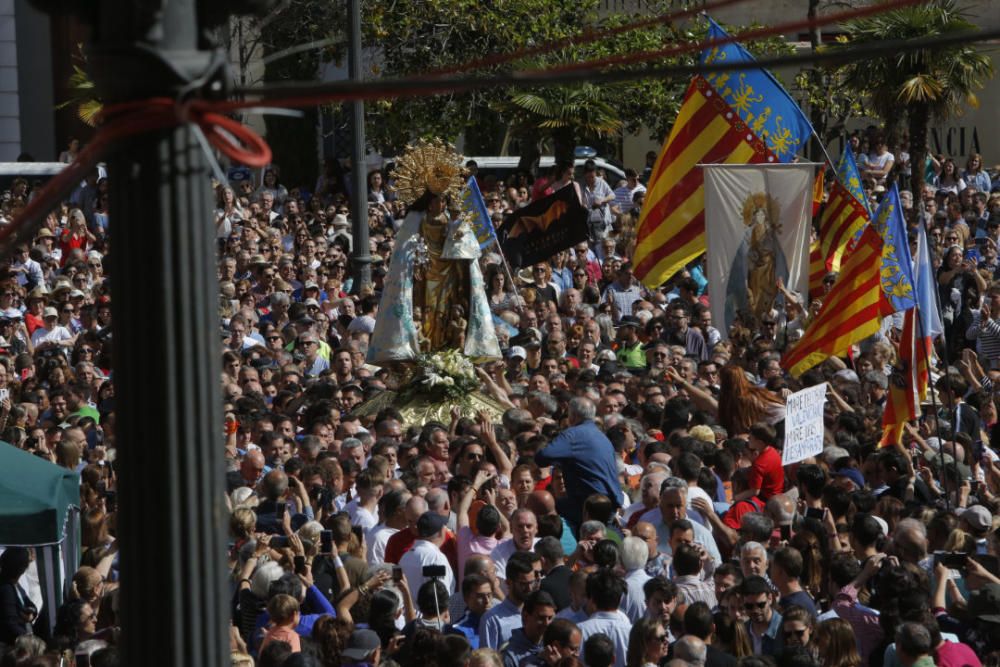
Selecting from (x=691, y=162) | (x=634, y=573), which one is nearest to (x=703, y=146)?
(x=691, y=162)

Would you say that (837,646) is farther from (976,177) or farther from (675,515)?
(976,177)

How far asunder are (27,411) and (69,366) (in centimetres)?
209

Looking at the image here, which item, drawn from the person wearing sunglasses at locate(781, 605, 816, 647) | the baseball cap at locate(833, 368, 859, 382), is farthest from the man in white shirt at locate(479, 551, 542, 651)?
the baseball cap at locate(833, 368, 859, 382)

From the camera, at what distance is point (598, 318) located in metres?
17.9

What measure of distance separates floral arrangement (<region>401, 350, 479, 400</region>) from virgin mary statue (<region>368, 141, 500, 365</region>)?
0.13 m

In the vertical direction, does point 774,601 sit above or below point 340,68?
below

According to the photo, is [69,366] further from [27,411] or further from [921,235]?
[921,235]

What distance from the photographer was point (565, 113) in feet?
81.0

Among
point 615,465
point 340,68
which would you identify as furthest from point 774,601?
point 340,68

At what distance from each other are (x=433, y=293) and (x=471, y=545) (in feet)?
23.2

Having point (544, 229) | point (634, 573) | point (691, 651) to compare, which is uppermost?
point (544, 229)

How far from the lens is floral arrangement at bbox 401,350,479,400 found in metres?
15.6

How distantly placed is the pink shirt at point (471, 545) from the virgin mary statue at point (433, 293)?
672 cm

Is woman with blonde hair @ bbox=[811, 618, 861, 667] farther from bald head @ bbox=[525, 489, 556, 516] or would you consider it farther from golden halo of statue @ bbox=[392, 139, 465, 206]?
golden halo of statue @ bbox=[392, 139, 465, 206]
